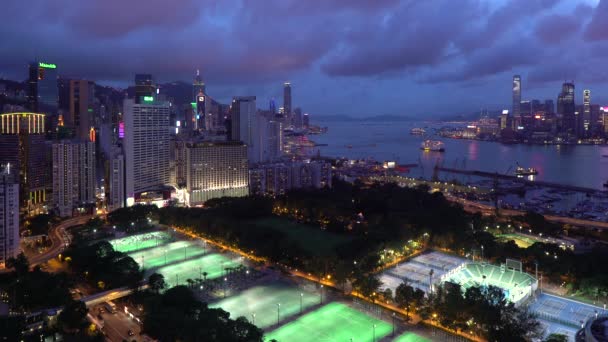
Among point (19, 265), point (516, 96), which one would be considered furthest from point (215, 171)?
point (516, 96)

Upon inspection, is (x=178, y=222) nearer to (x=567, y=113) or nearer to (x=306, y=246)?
(x=306, y=246)

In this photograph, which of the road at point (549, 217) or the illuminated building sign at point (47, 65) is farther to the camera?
the illuminated building sign at point (47, 65)

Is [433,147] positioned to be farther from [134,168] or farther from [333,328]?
[333,328]

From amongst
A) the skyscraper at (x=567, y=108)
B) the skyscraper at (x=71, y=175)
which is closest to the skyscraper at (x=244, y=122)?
the skyscraper at (x=71, y=175)

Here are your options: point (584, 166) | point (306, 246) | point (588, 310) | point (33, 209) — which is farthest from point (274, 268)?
point (584, 166)

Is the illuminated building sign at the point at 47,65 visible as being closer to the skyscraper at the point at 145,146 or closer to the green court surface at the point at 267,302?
the skyscraper at the point at 145,146

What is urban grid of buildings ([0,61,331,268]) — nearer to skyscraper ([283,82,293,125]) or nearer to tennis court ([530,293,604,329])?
tennis court ([530,293,604,329])
